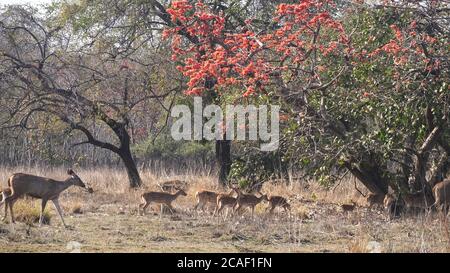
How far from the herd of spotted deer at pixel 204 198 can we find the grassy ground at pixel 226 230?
0.24 metres

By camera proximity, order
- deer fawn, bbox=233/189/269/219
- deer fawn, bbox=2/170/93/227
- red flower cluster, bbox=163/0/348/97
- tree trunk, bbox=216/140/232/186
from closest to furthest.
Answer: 1. deer fawn, bbox=2/170/93/227
2. red flower cluster, bbox=163/0/348/97
3. deer fawn, bbox=233/189/269/219
4. tree trunk, bbox=216/140/232/186

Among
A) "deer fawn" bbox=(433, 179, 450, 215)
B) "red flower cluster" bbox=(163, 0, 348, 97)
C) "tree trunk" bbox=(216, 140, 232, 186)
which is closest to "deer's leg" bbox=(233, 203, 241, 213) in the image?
"red flower cluster" bbox=(163, 0, 348, 97)

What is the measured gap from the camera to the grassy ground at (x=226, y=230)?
10859 millimetres

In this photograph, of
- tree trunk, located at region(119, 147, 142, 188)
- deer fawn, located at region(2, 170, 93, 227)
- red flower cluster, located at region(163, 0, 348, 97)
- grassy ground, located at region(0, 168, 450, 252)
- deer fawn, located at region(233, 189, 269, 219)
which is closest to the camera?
grassy ground, located at region(0, 168, 450, 252)

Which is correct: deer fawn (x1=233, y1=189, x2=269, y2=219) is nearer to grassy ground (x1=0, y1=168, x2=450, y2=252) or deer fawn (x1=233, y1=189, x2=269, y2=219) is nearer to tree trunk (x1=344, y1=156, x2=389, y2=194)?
grassy ground (x1=0, y1=168, x2=450, y2=252)

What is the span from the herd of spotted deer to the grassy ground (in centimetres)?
24

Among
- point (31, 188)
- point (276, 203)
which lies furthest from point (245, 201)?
point (31, 188)

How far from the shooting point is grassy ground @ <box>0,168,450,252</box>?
1086 centimetres

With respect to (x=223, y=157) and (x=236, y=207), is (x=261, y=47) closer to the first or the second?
(x=236, y=207)

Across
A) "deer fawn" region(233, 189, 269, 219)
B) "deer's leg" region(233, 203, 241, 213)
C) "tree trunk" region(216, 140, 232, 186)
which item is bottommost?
"deer's leg" region(233, 203, 241, 213)

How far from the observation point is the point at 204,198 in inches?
612

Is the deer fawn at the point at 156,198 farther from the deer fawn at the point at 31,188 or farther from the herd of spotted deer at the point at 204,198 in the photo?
the deer fawn at the point at 31,188

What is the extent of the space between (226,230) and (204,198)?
3.08 meters
